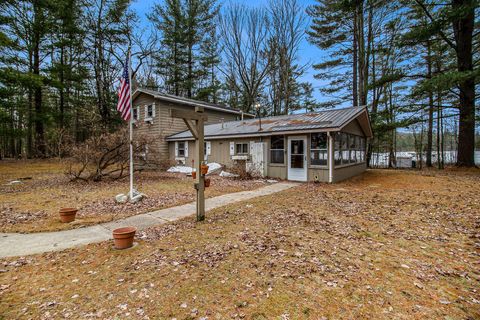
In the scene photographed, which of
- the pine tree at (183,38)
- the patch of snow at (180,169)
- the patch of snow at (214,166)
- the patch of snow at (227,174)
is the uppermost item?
the pine tree at (183,38)

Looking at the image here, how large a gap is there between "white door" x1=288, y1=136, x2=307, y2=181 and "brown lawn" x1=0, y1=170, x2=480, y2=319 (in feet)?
19.4

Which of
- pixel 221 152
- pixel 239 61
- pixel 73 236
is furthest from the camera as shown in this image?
pixel 239 61

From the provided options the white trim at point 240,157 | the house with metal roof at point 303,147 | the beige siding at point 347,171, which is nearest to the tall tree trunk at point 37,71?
the house with metal roof at point 303,147

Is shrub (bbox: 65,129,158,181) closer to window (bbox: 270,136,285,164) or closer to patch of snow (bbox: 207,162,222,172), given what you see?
patch of snow (bbox: 207,162,222,172)

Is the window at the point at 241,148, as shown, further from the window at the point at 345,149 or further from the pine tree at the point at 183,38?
the pine tree at the point at 183,38

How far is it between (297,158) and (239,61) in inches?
696

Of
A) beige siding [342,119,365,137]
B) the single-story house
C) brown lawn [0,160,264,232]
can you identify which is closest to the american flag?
brown lawn [0,160,264,232]

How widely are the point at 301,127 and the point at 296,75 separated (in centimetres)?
1553

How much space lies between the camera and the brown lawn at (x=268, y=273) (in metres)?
2.38

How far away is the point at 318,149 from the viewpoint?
1071cm

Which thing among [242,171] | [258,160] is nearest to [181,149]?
[242,171]

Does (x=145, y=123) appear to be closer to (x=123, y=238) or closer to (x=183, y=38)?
(x=183, y=38)

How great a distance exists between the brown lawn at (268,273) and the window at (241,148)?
8.24m

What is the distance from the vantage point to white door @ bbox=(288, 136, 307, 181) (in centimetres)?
1109
